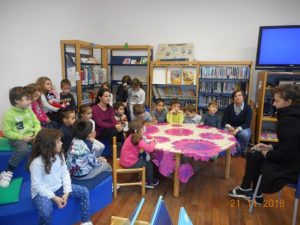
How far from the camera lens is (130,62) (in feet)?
17.0

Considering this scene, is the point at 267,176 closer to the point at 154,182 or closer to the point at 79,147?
the point at 154,182

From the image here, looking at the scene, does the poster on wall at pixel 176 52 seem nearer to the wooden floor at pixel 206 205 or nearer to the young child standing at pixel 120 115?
the young child standing at pixel 120 115

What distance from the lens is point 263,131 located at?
15.1 feet

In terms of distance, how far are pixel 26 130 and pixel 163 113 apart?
215 centimetres

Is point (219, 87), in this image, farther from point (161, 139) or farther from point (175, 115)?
point (161, 139)

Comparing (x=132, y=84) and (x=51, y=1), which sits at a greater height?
(x=51, y=1)

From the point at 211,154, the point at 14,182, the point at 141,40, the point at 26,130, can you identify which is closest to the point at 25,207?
the point at 14,182

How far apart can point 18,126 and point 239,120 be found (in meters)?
3.16

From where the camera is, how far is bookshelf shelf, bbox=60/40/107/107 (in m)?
4.38

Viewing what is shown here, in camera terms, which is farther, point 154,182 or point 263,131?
point 263,131

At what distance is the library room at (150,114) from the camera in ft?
6.68

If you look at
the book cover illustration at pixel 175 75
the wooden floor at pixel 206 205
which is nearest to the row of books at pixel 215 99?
the book cover illustration at pixel 175 75

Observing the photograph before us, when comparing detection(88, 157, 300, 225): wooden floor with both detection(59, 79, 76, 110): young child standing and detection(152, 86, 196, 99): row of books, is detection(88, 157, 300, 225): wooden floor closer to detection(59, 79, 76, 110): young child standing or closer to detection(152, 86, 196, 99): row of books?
detection(59, 79, 76, 110): young child standing

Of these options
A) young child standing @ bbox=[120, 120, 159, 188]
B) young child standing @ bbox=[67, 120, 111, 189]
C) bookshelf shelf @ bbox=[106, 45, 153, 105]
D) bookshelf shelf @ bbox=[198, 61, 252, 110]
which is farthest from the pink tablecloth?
bookshelf shelf @ bbox=[106, 45, 153, 105]
